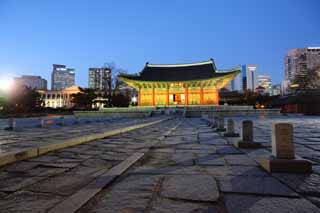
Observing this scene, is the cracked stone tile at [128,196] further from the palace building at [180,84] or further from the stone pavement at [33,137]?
the palace building at [180,84]

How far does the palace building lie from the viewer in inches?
1484

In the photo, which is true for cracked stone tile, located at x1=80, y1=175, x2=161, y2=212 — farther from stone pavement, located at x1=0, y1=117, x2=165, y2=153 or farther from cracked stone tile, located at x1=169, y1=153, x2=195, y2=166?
stone pavement, located at x1=0, y1=117, x2=165, y2=153

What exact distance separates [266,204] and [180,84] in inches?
1488

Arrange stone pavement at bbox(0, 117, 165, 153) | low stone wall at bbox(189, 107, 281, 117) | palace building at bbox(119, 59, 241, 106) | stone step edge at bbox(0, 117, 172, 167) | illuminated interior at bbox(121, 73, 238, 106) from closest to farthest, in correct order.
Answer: stone step edge at bbox(0, 117, 172, 167) → stone pavement at bbox(0, 117, 165, 153) → low stone wall at bbox(189, 107, 281, 117) → palace building at bbox(119, 59, 241, 106) → illuminated interior at bbox(121, 73, 238, 106)

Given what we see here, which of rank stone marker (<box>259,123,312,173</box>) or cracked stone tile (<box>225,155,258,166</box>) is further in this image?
cracked stone tile (<box>225,155,258,166</box>)

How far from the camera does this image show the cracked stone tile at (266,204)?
187 cm

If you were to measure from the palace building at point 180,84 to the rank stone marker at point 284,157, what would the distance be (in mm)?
33098

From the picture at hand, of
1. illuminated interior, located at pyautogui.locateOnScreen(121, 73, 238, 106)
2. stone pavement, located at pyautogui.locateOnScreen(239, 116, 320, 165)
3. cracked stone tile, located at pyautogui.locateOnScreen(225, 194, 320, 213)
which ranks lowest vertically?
stone pavement, located at pyautogui.locateOnScreen(239, 116, 320, 165)

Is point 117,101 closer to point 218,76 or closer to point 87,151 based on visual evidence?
point 218,76

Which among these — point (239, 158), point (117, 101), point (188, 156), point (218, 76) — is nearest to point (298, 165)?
point (239, 158)

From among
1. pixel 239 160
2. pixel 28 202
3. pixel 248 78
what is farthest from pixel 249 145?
pixel 248 78

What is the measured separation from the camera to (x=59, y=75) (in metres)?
193

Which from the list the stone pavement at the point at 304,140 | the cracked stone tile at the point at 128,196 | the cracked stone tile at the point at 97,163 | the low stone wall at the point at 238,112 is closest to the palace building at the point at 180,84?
the low stone wall at the point at 238,112

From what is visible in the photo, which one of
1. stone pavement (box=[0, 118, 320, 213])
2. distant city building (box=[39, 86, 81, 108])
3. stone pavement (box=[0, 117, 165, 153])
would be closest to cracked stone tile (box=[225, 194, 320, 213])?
stone pavement (box=[0, 118, 320, 213])
